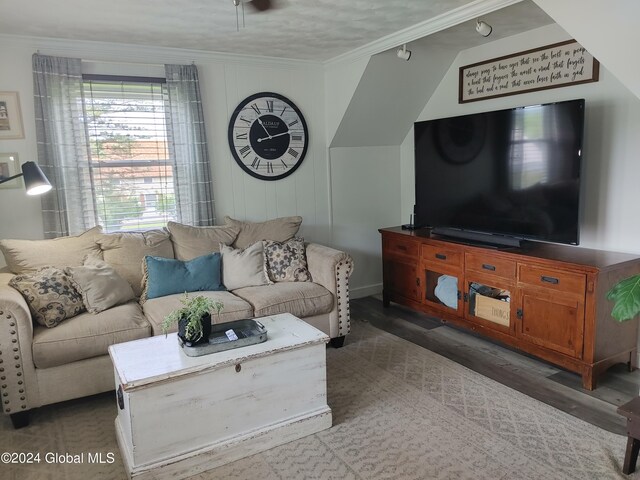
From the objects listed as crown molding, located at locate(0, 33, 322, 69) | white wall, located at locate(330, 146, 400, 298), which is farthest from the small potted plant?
white wall, located at locate(330, 146, 400, 298)

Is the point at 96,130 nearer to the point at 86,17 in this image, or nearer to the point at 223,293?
the point at 86,17

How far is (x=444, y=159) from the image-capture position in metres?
3.85

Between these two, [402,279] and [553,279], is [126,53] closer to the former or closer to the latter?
[402,279]

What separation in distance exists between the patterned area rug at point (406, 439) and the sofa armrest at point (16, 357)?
0.17 meters

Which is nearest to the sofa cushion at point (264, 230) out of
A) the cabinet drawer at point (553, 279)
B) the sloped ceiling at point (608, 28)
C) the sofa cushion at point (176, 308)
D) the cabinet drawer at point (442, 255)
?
the sofa cushion at point (176, 308)

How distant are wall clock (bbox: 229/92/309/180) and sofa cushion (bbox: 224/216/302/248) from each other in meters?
0.51

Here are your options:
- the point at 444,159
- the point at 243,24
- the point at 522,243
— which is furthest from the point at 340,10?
the point at 522,243

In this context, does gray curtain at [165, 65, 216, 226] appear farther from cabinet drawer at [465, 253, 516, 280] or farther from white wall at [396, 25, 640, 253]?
white wall at [396, 25, 640, 253]

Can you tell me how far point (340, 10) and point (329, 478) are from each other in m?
2.57

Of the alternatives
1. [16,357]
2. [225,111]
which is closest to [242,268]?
[225,111]

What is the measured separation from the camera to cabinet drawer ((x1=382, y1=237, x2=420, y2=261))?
13.2 feet

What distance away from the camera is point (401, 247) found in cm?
418

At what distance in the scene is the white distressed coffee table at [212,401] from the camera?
210 centimetres

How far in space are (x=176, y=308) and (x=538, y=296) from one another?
2266mm
